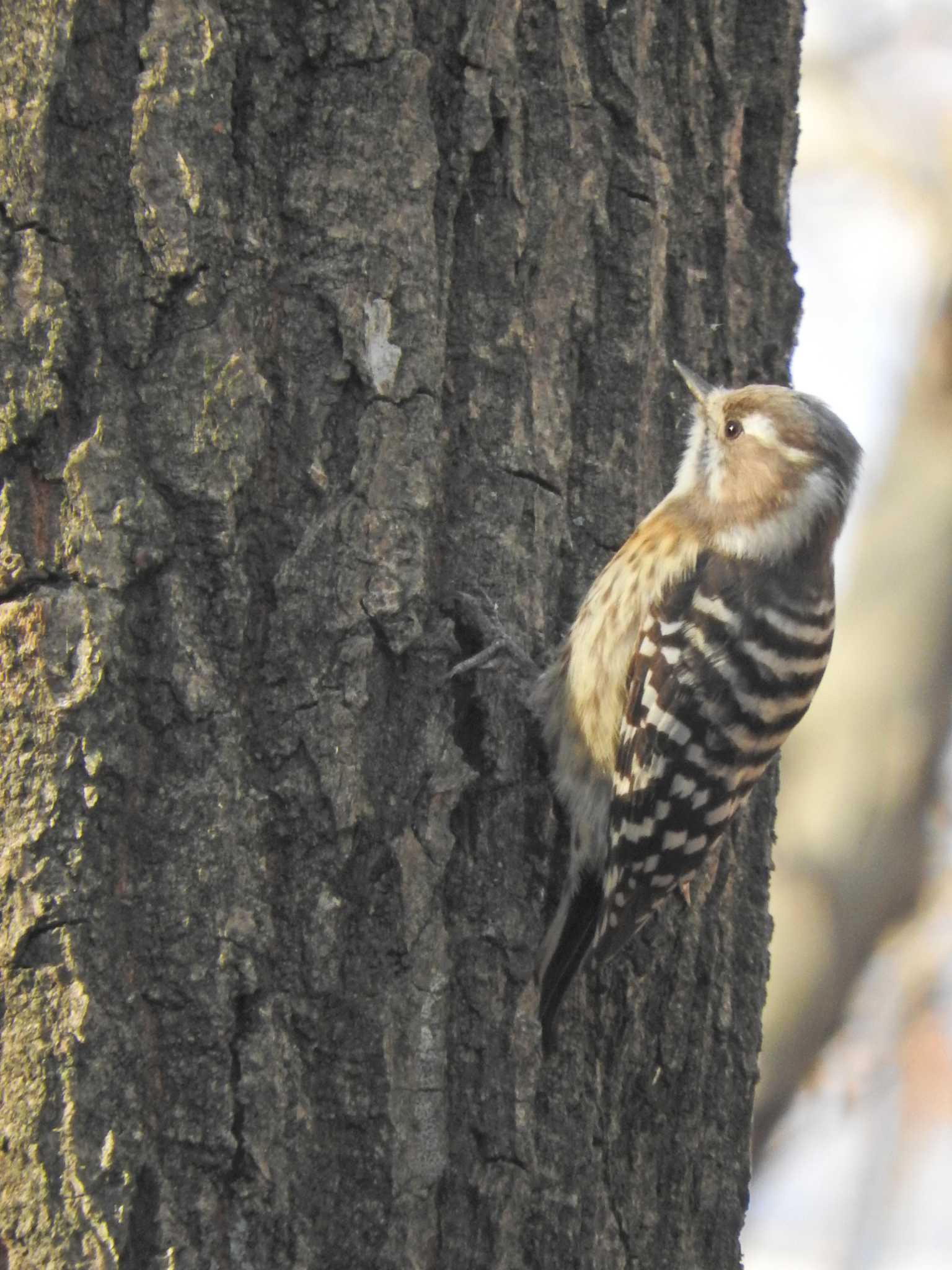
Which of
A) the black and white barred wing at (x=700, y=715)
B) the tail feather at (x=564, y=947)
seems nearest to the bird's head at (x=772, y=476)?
the black and white barred wing at (x=700, y=715)

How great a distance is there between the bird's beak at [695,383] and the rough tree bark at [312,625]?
17 cm

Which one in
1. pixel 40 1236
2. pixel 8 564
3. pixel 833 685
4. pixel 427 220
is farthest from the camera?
pixel 833 685

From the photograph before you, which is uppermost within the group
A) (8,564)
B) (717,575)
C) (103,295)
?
(103,295)

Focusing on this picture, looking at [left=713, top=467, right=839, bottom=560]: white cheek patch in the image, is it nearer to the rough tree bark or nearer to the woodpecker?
the woodpecker

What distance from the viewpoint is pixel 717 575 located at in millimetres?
3469

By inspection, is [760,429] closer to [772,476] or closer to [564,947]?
[772,476]

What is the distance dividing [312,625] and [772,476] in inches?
66.3

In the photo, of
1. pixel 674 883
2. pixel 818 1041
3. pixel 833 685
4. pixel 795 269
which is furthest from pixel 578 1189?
pixel 833 685

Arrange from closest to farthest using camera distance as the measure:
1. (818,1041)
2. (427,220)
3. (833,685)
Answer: (427,220), (818,1041), (833,685)

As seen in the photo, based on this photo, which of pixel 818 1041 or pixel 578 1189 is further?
pixel 818 1041

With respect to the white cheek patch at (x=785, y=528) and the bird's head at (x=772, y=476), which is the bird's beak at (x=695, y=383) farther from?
the white cheek patch at (x=785, y=528)

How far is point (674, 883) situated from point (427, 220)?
1.35m

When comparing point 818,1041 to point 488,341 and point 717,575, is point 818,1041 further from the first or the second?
point 488,341

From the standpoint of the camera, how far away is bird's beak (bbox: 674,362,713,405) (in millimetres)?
3041
